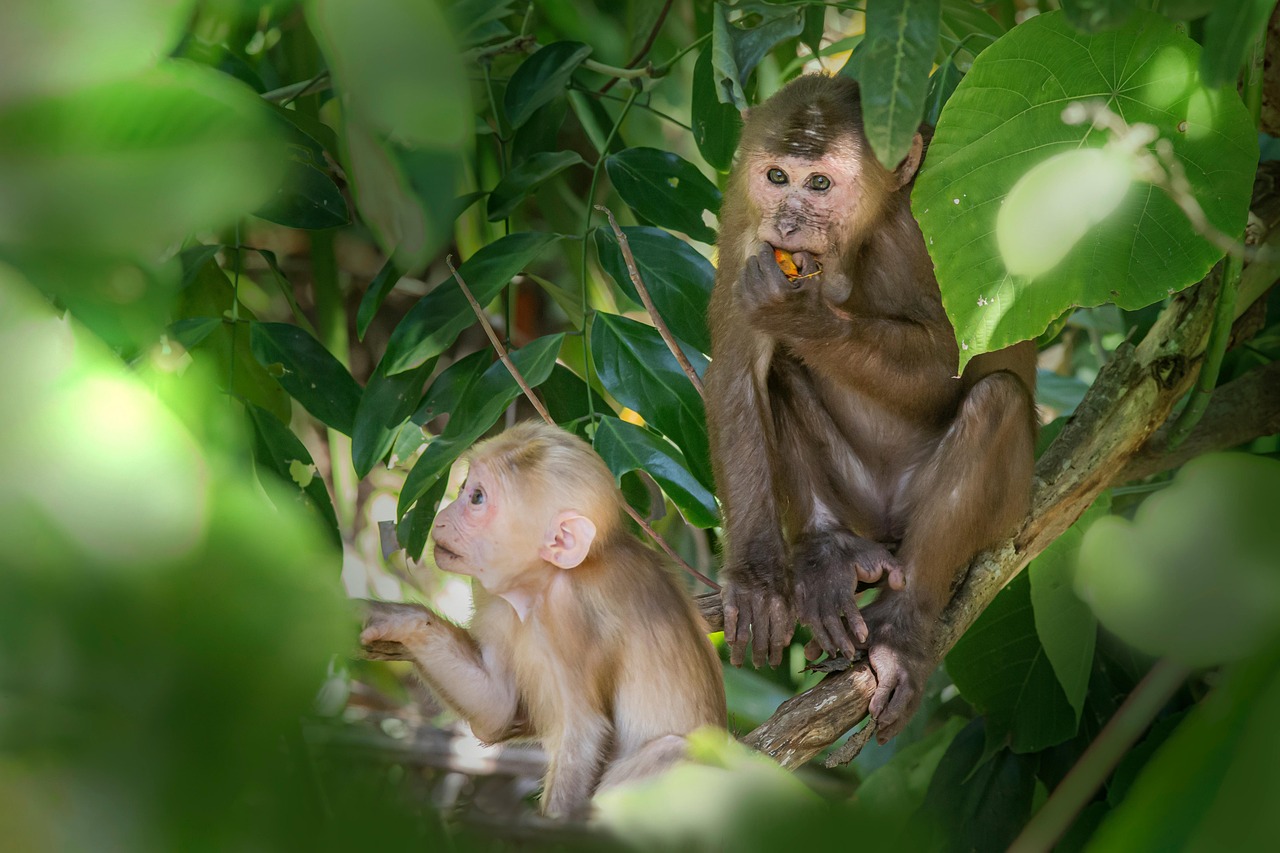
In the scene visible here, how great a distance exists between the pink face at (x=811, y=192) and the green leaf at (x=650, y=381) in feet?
1.58

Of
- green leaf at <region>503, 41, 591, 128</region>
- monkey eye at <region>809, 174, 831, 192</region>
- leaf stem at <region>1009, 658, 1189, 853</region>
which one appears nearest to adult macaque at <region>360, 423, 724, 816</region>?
monkey eye at <region>809, 174, 831, 192</region>

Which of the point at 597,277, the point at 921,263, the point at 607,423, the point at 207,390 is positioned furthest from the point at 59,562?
the point at 597,277

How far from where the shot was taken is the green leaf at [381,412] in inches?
127

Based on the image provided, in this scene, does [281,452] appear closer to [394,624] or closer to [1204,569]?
[394,624]

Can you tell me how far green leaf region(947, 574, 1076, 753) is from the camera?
12.9 feet

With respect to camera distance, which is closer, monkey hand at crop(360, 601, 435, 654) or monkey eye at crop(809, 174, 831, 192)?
monkey hand at crop(360, 601, 435, 654)

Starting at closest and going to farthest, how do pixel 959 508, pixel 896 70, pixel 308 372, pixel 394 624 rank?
pixel 896 70 → pixel 394 624 → pixel 959 508 → pixel 308 372

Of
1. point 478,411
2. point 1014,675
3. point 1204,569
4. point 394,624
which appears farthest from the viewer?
point 1014,675

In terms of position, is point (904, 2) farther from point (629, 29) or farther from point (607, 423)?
point (629, 29)

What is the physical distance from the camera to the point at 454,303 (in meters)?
3.36

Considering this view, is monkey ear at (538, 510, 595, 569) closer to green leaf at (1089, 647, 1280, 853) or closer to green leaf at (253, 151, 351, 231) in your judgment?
green leaf at (253, 151, 351, 231)

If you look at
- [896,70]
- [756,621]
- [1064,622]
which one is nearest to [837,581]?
[756,621]

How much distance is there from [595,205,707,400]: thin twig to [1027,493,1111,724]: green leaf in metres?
1.09

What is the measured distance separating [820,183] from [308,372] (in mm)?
1484
